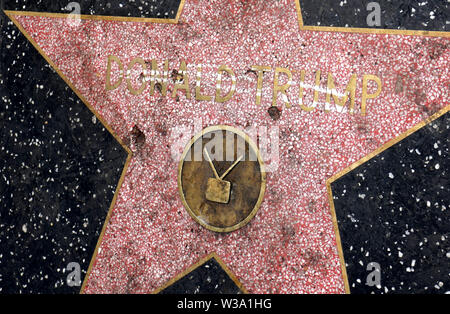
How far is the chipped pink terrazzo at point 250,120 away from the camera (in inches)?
92.0

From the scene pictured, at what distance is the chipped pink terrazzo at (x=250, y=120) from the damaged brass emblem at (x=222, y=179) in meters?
0.05

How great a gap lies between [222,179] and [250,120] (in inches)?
15.6

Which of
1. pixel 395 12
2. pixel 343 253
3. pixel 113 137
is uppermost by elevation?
pixel 395 12

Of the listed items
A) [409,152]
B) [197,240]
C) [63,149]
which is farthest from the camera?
[63,149]

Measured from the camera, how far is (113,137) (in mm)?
2602

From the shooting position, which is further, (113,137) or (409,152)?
(113,137)

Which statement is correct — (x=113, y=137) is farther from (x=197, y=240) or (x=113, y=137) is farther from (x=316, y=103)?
(x=316, y=103)

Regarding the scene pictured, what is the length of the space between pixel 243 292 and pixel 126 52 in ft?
5.43

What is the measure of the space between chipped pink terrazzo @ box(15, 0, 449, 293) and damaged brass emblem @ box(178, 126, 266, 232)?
0.18 ft

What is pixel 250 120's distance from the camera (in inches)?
96.3

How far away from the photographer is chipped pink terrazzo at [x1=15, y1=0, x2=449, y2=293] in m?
2.34

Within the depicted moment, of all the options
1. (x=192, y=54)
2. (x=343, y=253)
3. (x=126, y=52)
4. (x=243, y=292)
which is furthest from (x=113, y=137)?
(x=343, y=253)

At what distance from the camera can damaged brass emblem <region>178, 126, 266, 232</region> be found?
7.97 ft

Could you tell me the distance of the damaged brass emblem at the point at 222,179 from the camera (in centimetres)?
243
